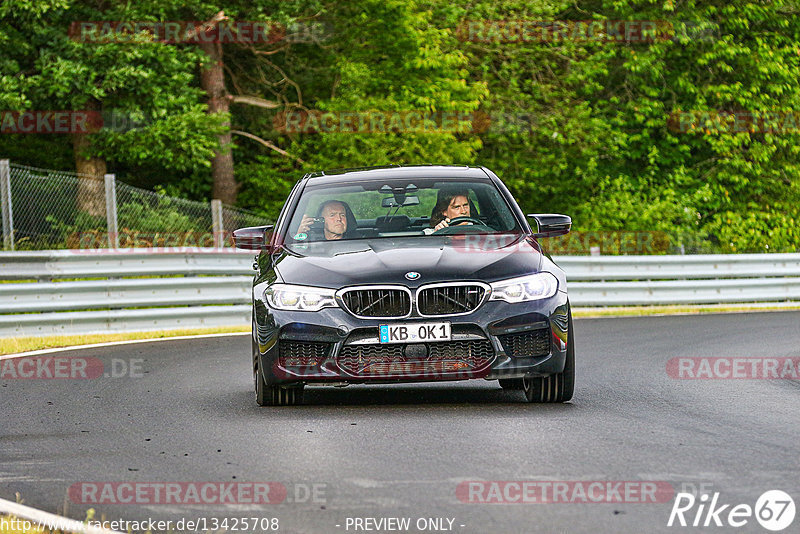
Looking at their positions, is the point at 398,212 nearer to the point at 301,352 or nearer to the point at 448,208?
the point at 448,208

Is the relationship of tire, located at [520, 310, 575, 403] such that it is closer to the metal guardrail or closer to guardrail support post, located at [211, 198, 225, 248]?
the metal guardrail

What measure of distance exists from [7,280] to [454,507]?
35.5 feet

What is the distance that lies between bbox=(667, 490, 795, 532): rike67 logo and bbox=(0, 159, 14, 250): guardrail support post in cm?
1275

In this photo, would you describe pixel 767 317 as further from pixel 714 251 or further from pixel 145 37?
pixel 145 37

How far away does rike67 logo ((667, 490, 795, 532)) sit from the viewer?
5156 mm

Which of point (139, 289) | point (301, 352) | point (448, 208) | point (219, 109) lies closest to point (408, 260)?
point (301, 352)

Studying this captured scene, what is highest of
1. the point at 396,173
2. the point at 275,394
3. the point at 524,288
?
the point at 396,173

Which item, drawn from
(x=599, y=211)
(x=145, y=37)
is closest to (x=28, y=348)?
(x=145, y=37)

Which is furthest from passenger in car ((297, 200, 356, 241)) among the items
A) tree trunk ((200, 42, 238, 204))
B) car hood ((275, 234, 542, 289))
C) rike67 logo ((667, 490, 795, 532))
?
tree trunk ((200, 42, 238, 204))

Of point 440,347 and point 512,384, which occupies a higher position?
point 440,347

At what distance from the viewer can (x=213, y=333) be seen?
53.8 feet

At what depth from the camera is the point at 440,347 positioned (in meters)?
8.33

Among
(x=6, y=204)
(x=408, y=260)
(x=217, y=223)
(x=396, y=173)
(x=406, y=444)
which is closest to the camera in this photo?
(x=406, y=444)

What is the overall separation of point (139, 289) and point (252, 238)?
6.90 meters
